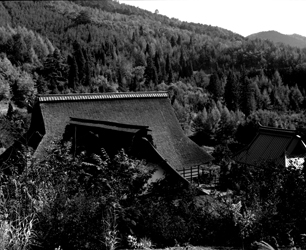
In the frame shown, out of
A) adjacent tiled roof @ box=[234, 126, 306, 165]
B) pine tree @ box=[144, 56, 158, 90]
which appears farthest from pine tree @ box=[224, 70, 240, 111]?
adjacent tiled roof @ box=[234, 126, 306, 165]

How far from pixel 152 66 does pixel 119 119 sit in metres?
69.2

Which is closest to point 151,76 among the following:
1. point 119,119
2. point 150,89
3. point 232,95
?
point 150,89

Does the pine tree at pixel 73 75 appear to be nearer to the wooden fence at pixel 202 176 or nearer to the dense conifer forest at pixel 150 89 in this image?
the dense conifer forest at pixel 150 89

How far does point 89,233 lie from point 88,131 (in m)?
9.57

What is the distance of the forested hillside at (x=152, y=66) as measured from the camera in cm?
5247

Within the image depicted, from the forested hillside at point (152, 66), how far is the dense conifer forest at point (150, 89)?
0.28 meters

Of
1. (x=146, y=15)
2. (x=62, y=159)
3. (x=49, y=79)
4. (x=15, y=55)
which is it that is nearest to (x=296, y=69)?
(x=49, y=79)

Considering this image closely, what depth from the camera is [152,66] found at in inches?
3430

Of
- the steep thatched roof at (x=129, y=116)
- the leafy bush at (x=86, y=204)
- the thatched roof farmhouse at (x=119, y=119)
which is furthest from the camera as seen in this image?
the steep thatched roof at (x=129, y=116)

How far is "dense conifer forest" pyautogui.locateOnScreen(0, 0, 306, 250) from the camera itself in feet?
20.4

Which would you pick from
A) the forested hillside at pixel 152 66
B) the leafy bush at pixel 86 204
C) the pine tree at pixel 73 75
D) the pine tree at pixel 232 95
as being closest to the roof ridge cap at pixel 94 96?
the forested hillside at pixel 152 66

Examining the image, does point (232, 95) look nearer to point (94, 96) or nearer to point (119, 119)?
point (119, 119)

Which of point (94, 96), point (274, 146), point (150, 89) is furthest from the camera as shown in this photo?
point (150, 89)

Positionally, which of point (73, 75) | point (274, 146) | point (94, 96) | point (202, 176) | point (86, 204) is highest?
point (86, 204)
